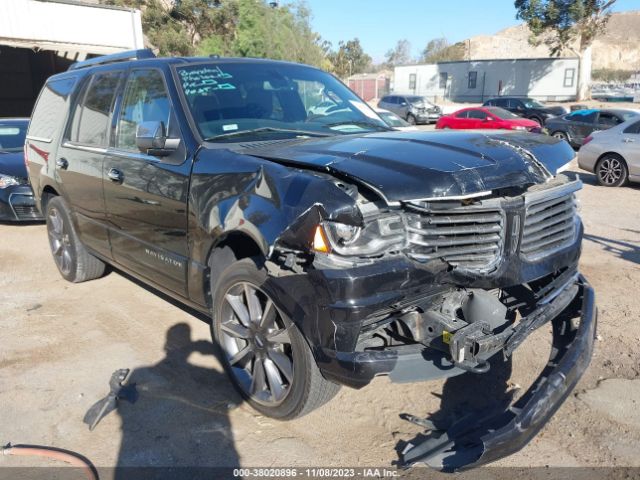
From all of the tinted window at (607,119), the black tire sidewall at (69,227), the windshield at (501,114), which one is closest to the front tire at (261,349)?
the black tire sidewall at (69,227)

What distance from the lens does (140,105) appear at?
4.05 m

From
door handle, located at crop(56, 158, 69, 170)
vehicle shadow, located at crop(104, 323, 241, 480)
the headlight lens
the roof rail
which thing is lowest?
vehicle shadow, located at crop(104, 323, 241, 480)

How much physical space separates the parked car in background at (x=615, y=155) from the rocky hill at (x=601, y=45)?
240 feet

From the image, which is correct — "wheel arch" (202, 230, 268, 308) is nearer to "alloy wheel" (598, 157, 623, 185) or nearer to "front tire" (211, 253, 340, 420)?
"front tire" (211, 253, 340, 420)

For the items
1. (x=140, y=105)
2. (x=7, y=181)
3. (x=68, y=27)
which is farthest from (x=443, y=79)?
(x=140, y=105)

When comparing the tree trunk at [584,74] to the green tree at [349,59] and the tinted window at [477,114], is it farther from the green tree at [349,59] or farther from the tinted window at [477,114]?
the green tree at [349,59]

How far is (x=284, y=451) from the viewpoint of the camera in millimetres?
2943

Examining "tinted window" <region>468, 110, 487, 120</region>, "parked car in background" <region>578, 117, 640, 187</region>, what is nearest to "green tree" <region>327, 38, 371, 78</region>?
"tinted window" <region>468, 110, 487, 120</region>

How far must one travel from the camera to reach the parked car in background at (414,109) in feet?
96.5

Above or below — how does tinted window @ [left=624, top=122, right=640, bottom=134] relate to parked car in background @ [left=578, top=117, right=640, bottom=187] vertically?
above

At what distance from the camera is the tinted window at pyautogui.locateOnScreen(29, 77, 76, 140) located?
5.21m

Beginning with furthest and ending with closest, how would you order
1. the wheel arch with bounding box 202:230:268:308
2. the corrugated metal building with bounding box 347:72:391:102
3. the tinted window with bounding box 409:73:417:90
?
the tinted window with bounding box 409:73:417:90 < the corrugated metal building with bounding box 347:72:391:102 < the wheel arch with bounding box 202:230:268:308

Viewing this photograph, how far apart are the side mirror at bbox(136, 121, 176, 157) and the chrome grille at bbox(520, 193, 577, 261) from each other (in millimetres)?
2202

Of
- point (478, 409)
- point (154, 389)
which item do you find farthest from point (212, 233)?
point (478, 409)
